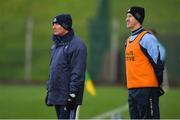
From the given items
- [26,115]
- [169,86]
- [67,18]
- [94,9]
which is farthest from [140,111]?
[94,9]

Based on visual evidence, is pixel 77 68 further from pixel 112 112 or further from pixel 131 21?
pixel 112 112

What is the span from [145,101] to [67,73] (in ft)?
3.47

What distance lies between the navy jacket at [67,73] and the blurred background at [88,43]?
410 inches

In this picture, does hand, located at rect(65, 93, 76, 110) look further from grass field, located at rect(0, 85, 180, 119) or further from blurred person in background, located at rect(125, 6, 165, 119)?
grass field, located at rect(0, 85, 180, 119)

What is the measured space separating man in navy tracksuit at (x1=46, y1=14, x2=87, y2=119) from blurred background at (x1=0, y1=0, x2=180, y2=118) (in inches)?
409

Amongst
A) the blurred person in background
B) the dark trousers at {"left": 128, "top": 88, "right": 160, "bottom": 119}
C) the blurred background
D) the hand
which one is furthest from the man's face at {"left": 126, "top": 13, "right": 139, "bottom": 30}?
the blurred background

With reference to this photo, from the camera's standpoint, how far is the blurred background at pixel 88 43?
2425cm

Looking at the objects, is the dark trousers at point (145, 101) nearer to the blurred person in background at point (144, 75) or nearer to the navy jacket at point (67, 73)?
the blurred person in background at point (144, 75)

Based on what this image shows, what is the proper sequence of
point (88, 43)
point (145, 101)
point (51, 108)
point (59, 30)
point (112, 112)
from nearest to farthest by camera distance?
point (145, 101) < point (59, 30) < point (112, 112) < point (51, 108) < point (88, 43)

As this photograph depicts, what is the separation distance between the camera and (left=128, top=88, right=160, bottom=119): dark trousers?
10000 mm

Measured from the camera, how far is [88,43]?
2947 cm

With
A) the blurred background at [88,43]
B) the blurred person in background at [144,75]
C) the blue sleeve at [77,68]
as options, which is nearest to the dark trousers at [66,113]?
the blue sleeve at [77,68]

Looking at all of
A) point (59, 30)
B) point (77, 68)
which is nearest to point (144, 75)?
point (77, 68)

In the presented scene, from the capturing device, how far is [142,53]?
33.0ft
